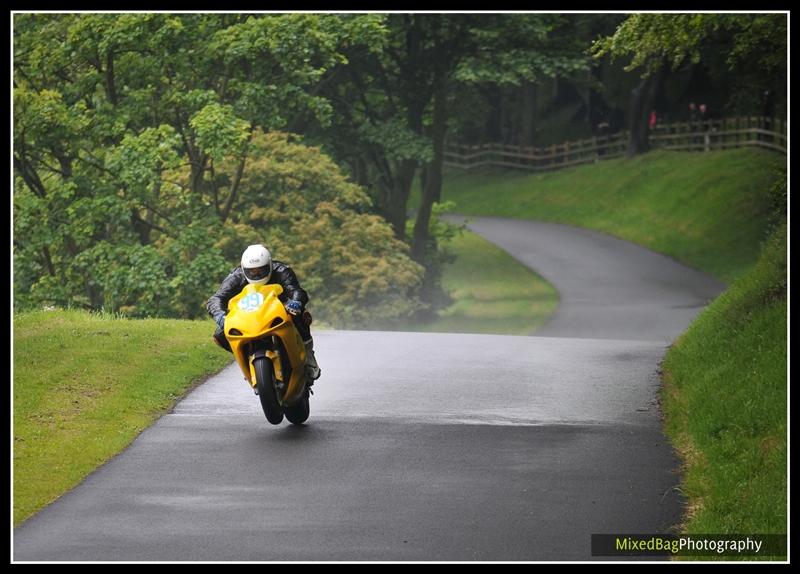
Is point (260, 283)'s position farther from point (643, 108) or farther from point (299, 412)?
point (643, 108)

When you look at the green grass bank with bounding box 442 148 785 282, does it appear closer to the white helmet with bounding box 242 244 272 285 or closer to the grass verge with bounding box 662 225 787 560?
the grass verge with bounding box 662 225 787 560

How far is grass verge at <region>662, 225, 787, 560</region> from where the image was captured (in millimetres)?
11531

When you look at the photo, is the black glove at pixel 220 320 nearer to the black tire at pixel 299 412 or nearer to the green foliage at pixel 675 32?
the black tire at pixel 299 412

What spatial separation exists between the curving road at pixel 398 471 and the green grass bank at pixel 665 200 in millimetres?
27519

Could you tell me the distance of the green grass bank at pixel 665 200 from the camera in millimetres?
47500

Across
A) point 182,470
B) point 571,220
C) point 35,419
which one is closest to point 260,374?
point 182,470

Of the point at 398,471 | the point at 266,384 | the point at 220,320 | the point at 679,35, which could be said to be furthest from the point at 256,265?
the point at 679,35

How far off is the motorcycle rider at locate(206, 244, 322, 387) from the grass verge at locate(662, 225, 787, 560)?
3616mm

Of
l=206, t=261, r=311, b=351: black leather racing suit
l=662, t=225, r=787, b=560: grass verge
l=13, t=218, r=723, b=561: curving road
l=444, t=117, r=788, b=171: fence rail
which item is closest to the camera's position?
l=13, t=218, r=723, b=561: curving road

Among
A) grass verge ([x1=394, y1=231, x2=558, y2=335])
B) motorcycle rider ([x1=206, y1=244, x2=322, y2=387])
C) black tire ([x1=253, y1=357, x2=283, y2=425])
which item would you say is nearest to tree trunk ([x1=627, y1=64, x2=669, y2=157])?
grass verge ([x1=394, y1=231, x2=558, y2=335])

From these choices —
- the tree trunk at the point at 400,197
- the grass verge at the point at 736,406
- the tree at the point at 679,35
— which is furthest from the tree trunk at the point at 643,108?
the grass verge at the point at 736,406

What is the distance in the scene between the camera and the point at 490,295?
149 feet

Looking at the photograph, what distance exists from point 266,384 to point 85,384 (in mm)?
3937
